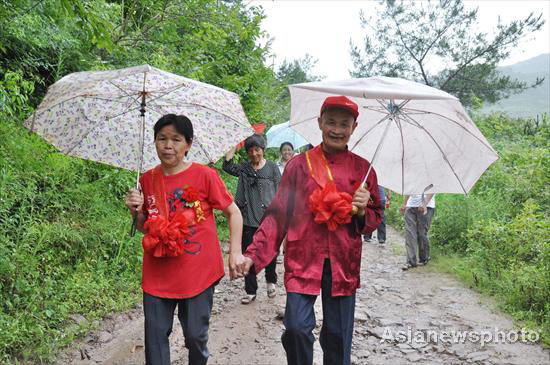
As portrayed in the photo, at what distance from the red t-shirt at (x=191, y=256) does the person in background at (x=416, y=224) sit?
5.58 m

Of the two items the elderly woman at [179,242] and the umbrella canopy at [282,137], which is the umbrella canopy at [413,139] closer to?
the elderly woman at [179,242]

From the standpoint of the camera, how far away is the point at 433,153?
352 cm

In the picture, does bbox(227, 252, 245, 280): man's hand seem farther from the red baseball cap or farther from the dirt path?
the dirt path

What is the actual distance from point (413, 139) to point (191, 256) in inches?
72.4

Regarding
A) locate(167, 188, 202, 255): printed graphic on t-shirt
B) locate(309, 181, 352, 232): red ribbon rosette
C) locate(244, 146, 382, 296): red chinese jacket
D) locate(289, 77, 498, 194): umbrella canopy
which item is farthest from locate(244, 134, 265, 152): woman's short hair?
locate(309, 181, 352, 232): red ribbon rosette

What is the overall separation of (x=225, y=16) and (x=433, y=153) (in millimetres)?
6083

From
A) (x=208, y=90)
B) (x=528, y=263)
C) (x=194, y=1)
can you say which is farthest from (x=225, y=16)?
(x=528, y=263)

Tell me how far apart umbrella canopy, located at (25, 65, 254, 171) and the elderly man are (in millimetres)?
684

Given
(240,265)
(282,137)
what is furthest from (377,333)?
(282,137)

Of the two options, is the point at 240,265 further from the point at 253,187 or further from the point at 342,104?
the point at 253,187

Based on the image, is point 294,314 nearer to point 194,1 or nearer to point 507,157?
point 194,1

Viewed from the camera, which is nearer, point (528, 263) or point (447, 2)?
point (528, 263)

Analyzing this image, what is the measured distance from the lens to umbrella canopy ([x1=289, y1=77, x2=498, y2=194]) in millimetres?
3318

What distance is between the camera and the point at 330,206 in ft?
9.81
